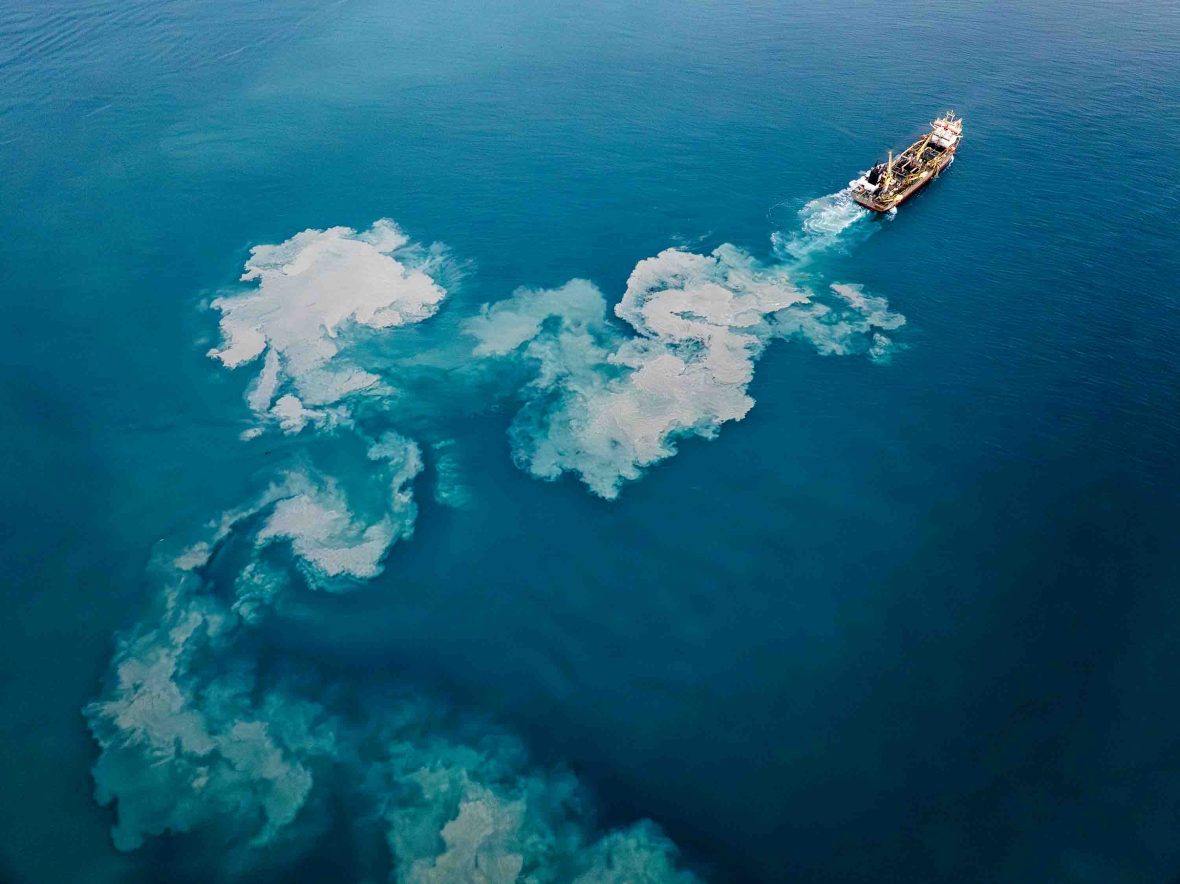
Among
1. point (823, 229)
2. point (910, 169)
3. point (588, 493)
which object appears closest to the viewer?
point (588, 493)

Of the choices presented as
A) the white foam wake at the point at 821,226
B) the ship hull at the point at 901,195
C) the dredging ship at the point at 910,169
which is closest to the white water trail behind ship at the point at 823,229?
the white foam wake at the point at 821,226

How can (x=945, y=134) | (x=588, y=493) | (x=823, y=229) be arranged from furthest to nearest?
(x=945, y=134) < (x=823, y=229) < (x=588, y=493)

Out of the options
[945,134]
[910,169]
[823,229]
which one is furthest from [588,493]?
[945,134]

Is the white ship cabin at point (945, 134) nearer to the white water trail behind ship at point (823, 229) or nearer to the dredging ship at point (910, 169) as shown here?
the dredging ship at point (910, 169)

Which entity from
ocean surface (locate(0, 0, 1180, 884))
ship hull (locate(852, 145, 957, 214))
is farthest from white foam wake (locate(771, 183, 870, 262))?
ship hull (locate(852, 145, 957, 214))

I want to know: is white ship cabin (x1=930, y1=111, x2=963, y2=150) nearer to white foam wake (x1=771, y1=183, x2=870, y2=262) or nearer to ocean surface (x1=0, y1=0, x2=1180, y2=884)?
ocean surface (x1=0, y1=0, x2=1180, y2=884)

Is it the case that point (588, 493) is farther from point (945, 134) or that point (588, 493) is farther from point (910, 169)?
point (945, 134)

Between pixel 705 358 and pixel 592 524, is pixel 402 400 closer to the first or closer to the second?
pixel 592 524
